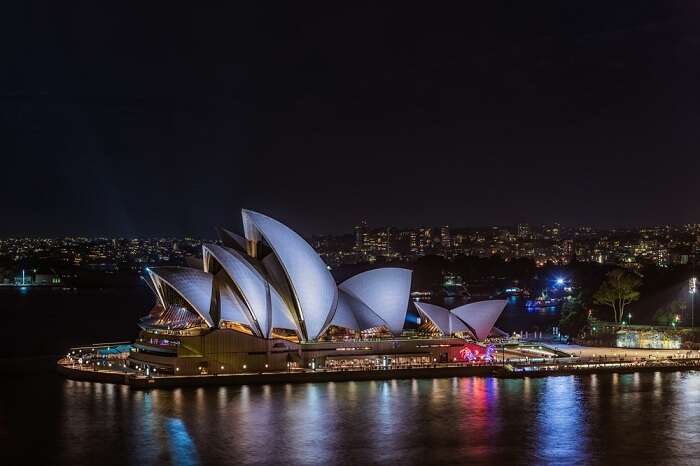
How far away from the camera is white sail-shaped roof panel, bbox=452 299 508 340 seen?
1716 inches

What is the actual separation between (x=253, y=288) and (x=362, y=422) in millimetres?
9907

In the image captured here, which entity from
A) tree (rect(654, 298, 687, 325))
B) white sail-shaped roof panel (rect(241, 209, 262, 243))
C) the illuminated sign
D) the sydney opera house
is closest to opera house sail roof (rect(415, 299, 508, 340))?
the sydney opera house

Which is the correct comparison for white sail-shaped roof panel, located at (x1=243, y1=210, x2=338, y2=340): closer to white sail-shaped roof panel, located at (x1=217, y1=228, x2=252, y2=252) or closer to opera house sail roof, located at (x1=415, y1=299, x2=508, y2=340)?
white sail-shaped roof panel, located at (x1=217, y1=228, x2=252, y2=252)

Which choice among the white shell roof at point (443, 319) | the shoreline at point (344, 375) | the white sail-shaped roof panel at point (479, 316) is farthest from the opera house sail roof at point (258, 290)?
the white sail-shaped roof panel at point (479, 316)

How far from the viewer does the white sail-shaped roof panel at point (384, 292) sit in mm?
40938

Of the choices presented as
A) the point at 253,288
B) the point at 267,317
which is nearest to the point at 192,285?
the point at 253,288

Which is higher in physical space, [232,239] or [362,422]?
[232,239]

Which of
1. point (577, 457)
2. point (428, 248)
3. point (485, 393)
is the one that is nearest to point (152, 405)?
point (485, 393)

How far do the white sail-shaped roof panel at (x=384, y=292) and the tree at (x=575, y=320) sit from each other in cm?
1568

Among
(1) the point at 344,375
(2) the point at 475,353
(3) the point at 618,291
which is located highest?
(3) the point at 618,291

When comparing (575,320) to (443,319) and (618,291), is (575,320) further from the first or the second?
(443,319)

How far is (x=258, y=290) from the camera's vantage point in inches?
1470

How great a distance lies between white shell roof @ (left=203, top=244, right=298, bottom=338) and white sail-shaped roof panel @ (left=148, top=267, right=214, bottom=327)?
3.82 feet

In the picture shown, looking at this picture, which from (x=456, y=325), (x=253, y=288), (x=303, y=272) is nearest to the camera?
(x=253, y=288)
